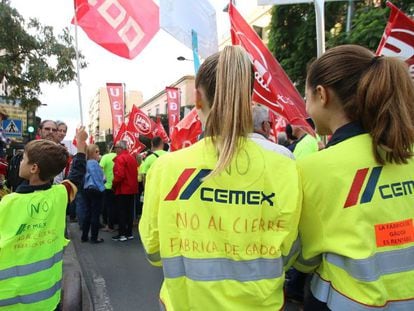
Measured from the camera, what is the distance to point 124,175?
8.18 meters

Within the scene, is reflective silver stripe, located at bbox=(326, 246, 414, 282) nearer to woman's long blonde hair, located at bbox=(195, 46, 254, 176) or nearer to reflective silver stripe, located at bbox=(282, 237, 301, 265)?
reflective silver stripe, located at bbox=(282, 237, 301, 265)

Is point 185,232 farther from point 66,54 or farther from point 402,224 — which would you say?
point 66,54

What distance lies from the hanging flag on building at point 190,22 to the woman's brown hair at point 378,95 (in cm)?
350

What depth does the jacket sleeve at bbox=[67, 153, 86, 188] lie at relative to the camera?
325cm

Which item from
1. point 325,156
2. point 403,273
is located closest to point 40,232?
point 325,156

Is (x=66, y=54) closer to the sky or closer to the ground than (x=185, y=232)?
closer to the sky

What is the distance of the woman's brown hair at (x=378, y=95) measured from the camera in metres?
1.50

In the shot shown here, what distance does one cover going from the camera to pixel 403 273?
59.4 inches

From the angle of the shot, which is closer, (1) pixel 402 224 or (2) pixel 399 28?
(1) pixel 402 224

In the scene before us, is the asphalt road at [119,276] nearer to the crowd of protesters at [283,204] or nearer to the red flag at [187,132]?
the red flag at [187,132]

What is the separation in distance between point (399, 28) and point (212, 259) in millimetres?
3941

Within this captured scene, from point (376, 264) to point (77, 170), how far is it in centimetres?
248

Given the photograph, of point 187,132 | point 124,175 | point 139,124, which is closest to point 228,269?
point 187,132

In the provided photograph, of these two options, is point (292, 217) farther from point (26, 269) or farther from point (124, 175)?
point (124, 175)
